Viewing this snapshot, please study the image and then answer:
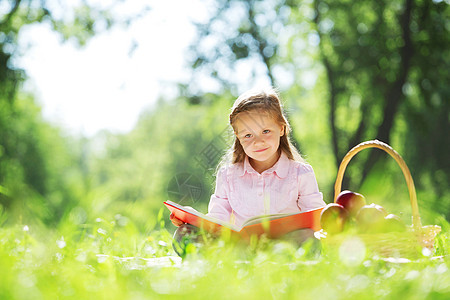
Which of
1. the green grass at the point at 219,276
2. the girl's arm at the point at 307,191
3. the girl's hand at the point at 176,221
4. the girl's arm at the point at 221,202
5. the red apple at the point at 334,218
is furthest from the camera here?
the girl's arm at the point at 221,202

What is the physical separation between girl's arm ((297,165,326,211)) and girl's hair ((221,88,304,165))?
209 millimetres

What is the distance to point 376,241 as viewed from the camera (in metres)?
2.06

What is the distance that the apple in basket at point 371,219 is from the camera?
2193 millimetres

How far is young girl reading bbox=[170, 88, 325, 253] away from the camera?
2.93 metres

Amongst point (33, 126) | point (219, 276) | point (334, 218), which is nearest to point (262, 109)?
point (334, 218)

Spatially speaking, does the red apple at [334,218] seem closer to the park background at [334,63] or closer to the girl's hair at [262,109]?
the girl's hair at [262,109]

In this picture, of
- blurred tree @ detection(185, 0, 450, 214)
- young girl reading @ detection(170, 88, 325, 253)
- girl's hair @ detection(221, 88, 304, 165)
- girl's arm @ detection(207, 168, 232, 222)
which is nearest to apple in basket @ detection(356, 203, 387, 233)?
young girl reading @ detection(170, 88, 325, 253)

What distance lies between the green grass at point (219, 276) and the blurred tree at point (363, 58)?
25.3ft

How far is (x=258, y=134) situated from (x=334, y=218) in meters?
0.89

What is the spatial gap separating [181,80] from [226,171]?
27.7 feet

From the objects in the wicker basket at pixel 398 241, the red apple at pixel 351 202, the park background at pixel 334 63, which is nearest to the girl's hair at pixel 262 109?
the red apple at pixel 351 202

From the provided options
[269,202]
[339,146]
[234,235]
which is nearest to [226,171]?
[269,202]

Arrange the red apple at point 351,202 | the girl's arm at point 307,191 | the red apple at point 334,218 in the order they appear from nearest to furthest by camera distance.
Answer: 1. the red apple at point 334,218
2. the red apple at point 351,202
3. the girl's arm at point 307,191

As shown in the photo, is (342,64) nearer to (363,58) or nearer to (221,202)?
(363,58)
